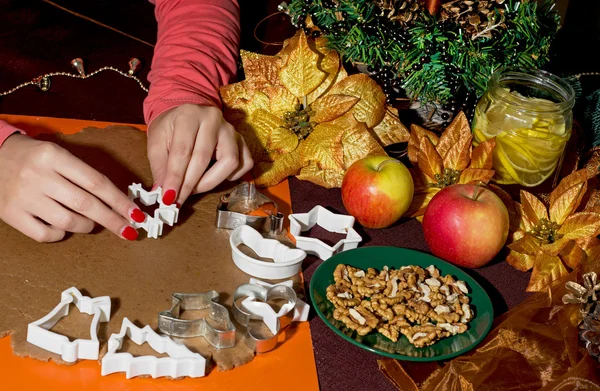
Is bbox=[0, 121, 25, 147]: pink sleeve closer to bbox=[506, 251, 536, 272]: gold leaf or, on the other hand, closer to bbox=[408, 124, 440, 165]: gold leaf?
bbox=[408, 124, 440, 165]: gold leaf

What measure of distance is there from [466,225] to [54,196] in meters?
0.55

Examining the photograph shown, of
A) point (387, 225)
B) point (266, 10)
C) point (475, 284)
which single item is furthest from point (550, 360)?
point (266, 10)

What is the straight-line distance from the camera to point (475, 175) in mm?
1031

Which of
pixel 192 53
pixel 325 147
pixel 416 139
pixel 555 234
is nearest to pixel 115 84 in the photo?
pixel 192 53

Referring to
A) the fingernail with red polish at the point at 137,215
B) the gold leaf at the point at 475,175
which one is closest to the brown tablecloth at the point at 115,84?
the gold leaf at the point at 475,175

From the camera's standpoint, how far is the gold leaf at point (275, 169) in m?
1.11

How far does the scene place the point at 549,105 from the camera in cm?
101

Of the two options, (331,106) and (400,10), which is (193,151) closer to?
(331,106)

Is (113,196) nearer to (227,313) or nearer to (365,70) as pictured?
(227,313)

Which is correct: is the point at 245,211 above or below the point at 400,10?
below

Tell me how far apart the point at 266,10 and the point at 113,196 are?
29.4 inches

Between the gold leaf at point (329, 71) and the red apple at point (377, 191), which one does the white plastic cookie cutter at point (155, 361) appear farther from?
the gold leaf at point (329, 71)

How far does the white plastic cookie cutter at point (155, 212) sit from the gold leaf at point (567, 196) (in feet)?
1.73

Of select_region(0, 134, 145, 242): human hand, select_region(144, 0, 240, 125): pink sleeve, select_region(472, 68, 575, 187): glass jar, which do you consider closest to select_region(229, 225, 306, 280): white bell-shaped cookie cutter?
select_region(0, 134, 145, 242): human hand
